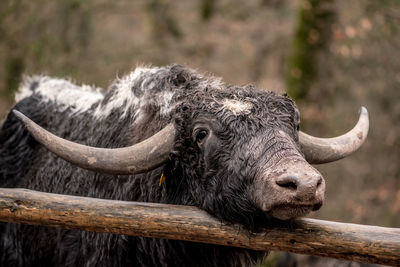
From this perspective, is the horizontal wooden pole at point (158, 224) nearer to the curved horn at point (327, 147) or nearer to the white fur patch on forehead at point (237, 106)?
the white fur patch on forehead at point (237, 106)

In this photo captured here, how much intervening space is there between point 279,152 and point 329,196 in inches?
339

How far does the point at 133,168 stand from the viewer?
4125mm

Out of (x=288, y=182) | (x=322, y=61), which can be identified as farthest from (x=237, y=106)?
(x=322, y=61)

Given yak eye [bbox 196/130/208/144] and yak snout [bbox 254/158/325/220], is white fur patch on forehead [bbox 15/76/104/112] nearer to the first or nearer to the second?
yak eye [bbox 196/130/208/144]

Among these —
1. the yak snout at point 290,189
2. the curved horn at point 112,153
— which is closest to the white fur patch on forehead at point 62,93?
the curved horn at point 112,153

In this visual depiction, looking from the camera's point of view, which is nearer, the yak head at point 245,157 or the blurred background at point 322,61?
the yak head at point 245,157

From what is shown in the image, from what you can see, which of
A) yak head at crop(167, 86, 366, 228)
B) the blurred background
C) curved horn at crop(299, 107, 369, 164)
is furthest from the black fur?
the blurred background

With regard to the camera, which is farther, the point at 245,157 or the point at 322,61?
the point at 322,61

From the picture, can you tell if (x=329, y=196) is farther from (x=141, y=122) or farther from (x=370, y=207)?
(x=141, y=122)

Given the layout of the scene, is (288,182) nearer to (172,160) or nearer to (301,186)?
(301,186)

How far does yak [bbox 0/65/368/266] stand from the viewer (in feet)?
12.8

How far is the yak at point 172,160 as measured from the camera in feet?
12.8

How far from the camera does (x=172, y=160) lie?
4449 mm

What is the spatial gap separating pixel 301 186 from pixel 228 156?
81 centimetres
